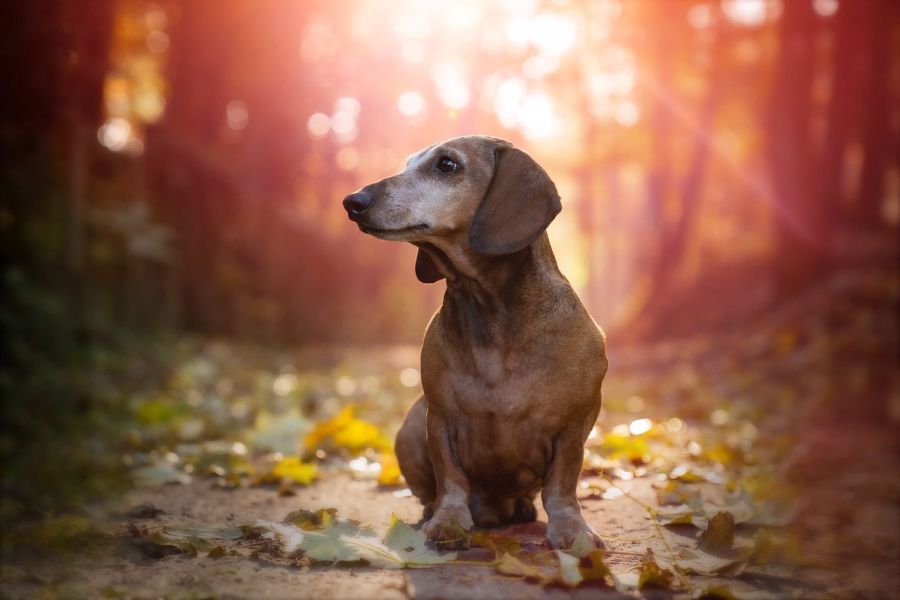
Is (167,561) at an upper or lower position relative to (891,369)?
lower

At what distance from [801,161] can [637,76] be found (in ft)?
31.3

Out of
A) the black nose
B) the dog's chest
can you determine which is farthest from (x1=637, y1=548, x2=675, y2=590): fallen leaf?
the black nose

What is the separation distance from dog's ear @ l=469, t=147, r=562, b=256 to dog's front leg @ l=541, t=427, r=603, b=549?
787mm

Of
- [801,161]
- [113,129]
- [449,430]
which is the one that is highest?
[113,129]

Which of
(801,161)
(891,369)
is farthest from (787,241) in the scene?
(891,369)

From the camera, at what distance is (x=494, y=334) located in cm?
360

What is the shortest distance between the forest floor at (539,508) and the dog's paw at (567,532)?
6 cm

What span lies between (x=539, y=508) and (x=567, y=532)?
1075mm

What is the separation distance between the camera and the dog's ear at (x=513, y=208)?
11.5 feet

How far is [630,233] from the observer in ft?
163

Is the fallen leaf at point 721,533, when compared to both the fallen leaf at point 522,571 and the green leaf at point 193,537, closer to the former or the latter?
the fallen leaf at point 522,571

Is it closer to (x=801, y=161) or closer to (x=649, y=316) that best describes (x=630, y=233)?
(x=649, y=316)

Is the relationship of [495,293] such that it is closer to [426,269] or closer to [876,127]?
[426,269]

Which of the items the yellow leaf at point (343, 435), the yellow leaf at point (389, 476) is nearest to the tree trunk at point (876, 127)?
the yellow leaf at point (343, 435)
